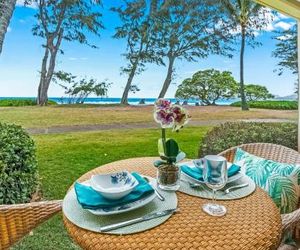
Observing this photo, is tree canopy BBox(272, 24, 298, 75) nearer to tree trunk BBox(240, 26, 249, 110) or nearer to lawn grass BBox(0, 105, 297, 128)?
tree trunk BBox(240, 26, 249, 110)

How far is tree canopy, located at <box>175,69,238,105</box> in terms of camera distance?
10.3ft

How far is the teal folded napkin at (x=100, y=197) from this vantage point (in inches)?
45.8

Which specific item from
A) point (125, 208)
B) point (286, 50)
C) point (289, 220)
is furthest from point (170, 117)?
point (286, 50)

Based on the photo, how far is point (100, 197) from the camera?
121 centimetres

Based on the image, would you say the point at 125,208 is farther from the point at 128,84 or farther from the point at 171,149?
the point at 128,84

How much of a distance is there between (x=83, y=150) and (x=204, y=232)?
1.99 meters

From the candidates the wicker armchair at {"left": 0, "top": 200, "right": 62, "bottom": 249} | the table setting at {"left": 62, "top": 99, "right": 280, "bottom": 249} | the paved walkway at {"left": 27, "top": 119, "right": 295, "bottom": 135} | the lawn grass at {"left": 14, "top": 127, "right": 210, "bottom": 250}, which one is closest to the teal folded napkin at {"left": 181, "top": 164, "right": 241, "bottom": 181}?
the table setting at {"left": 62, "top": 99, "right": 280, "bottom": 249}

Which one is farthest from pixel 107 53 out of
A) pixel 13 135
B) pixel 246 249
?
pixel 246 249

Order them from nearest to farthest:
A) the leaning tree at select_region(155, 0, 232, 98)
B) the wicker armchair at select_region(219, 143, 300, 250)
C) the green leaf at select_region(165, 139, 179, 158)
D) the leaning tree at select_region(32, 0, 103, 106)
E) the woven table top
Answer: the woven table top < the green leaf at select_region(165, 139, 179, 158) < the wicker armchair at select_region(219, 143, 300, 250) < the leaning tree at select_region(32, 0, 103, 106) < the leaning tree at select_region(155, 0, 232, 98)

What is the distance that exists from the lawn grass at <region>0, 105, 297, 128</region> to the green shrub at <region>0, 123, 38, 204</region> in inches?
10.9

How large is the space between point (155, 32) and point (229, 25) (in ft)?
2.39

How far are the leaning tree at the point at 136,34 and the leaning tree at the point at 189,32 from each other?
0.25 feet

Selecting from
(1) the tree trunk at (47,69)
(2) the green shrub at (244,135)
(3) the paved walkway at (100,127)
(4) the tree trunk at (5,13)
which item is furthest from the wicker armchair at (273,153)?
(4) the tree trunk at (5,13)

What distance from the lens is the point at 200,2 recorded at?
9.64 ft
